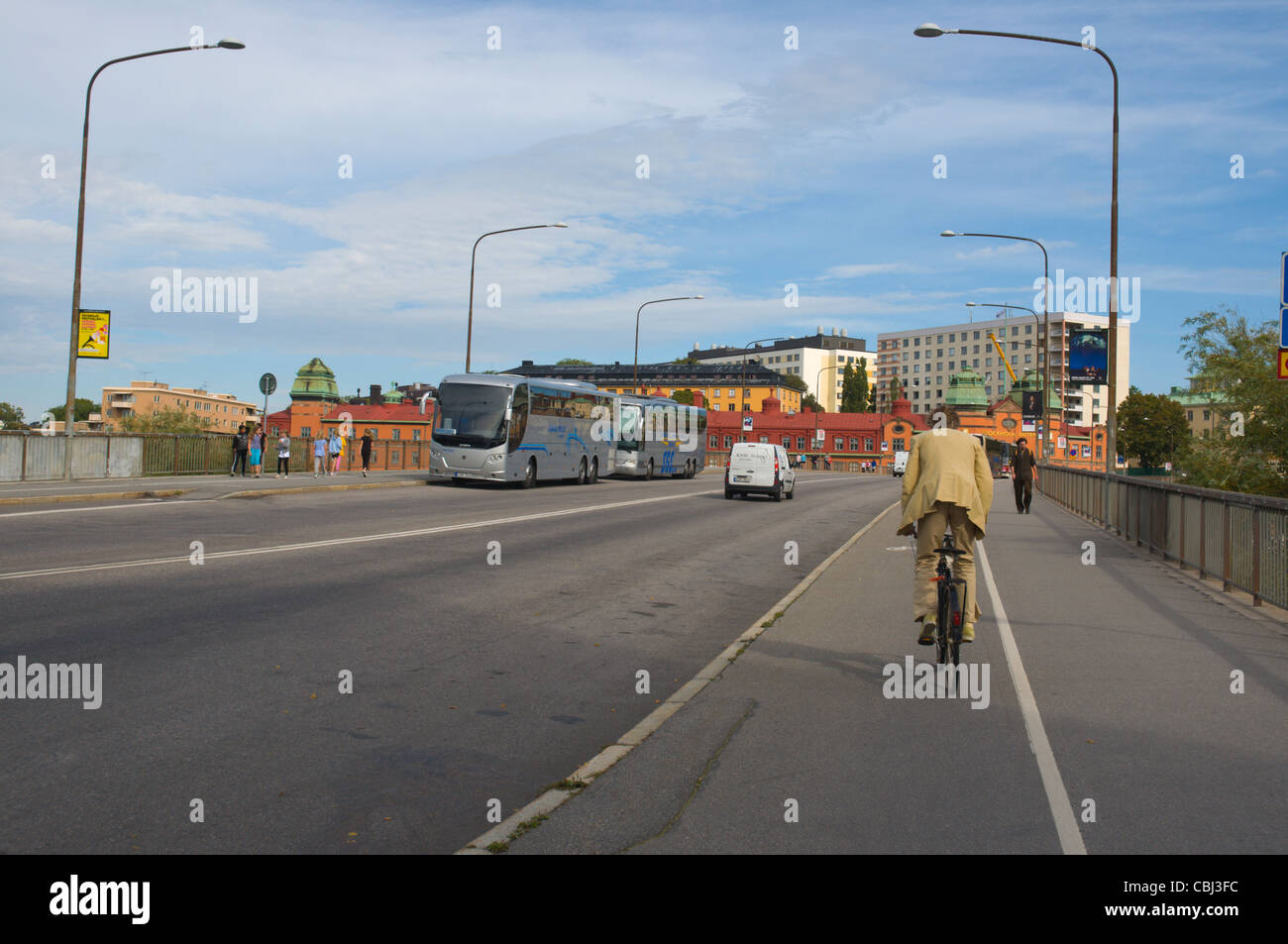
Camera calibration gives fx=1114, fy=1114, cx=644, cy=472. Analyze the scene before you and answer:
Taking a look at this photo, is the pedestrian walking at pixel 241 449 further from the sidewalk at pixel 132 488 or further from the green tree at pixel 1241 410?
the green tree at pixel 1241 410

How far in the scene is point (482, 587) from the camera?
1200 centimetres

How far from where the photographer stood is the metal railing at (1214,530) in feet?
36.8

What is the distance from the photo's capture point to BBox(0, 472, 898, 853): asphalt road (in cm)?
473

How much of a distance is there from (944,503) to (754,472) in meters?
26.2

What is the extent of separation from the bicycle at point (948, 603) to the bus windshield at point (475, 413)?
26201 mm

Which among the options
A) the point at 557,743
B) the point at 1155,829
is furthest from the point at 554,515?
the point at 1155,829

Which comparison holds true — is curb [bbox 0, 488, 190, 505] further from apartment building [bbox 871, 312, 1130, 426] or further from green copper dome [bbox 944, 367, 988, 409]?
apartment building [bbox 871, 312, 1130, 426]

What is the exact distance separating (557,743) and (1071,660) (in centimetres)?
458

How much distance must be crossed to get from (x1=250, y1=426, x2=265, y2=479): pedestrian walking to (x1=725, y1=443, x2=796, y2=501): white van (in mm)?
16220

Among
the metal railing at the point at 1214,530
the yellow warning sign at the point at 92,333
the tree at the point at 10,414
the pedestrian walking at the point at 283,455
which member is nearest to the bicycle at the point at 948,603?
the metal railing at the point at 1214,530

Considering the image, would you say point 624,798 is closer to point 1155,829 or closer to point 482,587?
point 1155,829

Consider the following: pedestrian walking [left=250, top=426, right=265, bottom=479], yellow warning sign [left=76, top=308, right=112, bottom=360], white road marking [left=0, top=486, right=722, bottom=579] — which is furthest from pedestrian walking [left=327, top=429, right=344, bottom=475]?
white road marking [left=0, top=486, right=722, bottom=579]

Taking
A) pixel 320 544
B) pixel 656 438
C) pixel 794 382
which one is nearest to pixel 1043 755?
pixel 320 544

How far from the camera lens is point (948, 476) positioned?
25.6 ft
